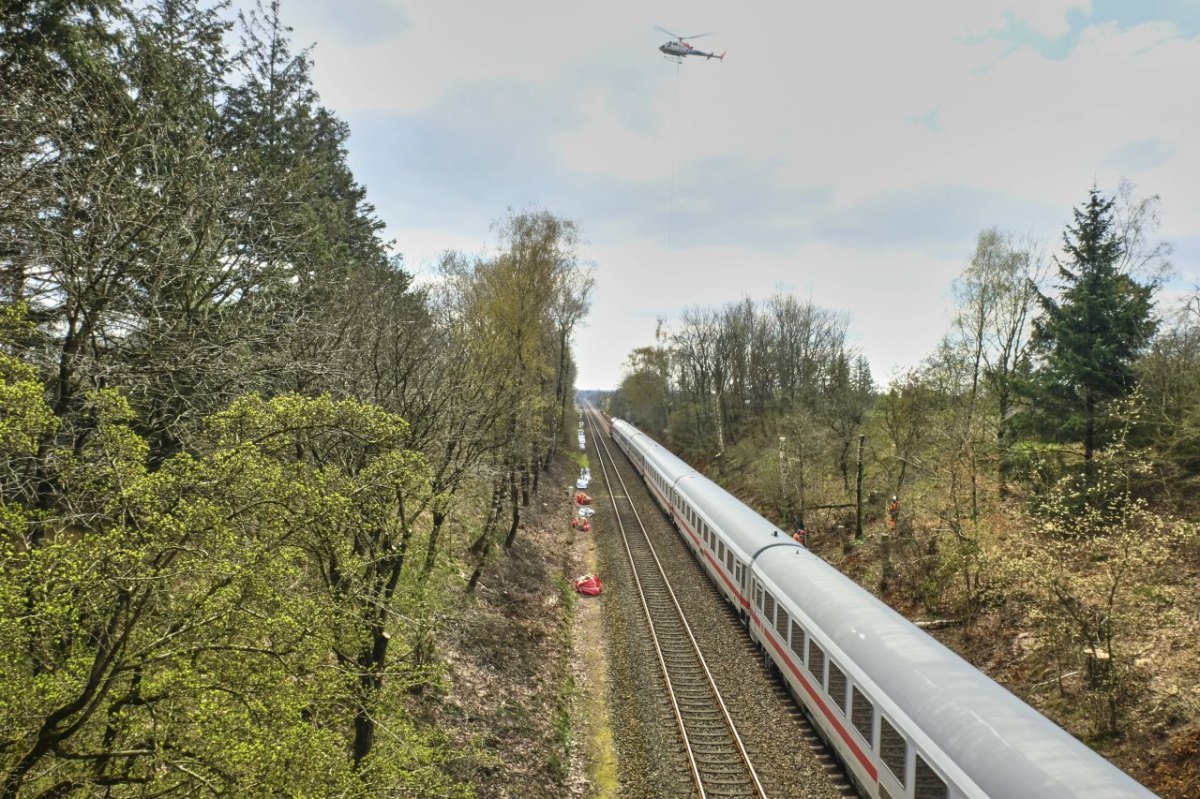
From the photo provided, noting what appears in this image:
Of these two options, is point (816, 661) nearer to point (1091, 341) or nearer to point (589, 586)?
point (589, 586)

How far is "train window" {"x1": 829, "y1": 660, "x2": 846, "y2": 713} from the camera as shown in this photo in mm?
10609

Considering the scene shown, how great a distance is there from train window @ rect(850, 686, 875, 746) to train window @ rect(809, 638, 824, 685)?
53.0 inches

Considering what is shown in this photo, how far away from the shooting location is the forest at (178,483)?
4.55 m

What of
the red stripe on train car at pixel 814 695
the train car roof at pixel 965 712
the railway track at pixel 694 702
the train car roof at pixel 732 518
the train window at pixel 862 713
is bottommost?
the railway track at pixel 694 702

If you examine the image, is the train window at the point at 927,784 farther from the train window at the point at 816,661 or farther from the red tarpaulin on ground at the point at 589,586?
the red tarpaulin on ground at the point at 589,586

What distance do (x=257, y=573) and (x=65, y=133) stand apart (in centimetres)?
779

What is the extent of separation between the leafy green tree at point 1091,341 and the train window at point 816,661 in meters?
11.3

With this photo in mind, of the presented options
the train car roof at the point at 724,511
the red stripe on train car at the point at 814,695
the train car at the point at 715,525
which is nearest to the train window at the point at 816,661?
the red stripe on train car at the point at 814,695

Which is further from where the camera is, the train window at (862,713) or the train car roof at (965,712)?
the train window at (862,713)

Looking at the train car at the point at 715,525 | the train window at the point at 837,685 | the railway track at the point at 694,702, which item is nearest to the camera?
the train window at the point at 837,685

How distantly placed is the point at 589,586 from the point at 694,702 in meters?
8.51

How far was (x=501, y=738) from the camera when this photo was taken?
41.3ft

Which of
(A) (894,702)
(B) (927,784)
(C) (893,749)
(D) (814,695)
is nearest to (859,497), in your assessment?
(D) (814,695)

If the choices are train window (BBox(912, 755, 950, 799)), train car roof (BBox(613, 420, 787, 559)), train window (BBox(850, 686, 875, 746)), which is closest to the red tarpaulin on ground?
train car roof (BBox(613, 420, 787, 559))
